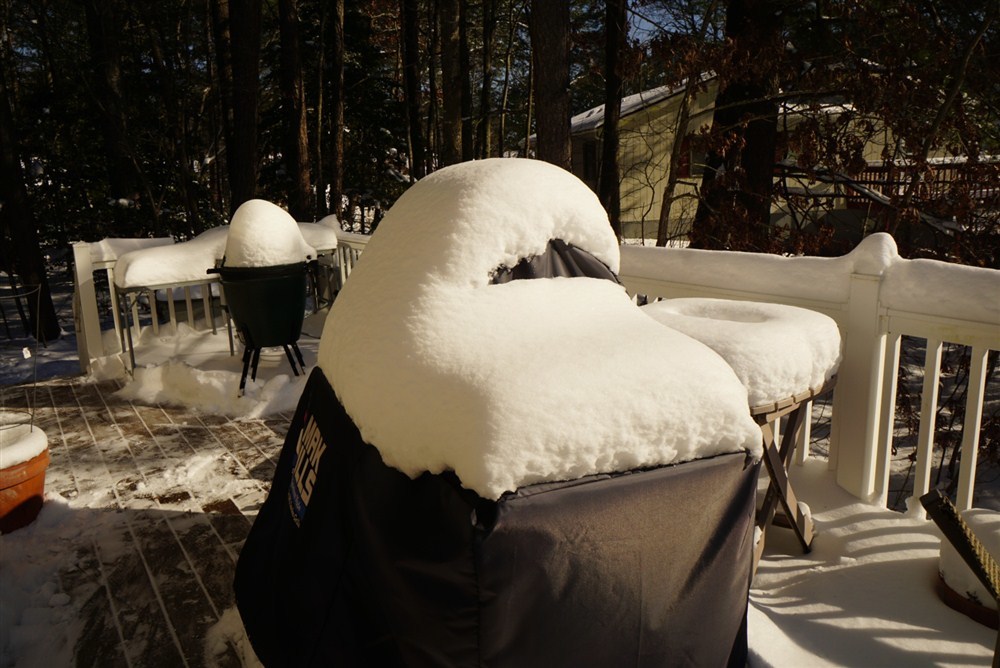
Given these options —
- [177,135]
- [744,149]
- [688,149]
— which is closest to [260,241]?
[688,149]

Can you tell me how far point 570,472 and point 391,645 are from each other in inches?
23.7

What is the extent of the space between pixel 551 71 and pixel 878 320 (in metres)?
5.17

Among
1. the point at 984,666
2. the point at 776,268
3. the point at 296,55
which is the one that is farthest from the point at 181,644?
the point at 296,55

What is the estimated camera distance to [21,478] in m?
3.13

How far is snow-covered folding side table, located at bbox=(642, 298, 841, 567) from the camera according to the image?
2.11 meters

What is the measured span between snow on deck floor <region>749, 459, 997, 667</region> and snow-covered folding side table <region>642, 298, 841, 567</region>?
0.14 meters

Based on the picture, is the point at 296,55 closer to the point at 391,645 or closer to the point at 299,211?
the point at 299,211

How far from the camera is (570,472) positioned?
1354 mm

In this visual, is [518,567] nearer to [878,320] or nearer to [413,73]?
[878,320]

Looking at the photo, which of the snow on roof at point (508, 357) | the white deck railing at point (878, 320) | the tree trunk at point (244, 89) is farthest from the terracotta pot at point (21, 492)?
the tree trunk at point (244, 89)

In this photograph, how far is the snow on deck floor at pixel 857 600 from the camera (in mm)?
2088

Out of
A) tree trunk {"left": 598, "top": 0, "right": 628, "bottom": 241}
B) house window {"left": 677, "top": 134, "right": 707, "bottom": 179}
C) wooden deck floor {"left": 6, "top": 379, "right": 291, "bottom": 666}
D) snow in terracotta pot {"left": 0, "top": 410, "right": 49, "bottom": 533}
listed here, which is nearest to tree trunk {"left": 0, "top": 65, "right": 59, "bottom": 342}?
wooden deck floor {"left": 6, "top": 379, "right": 291, "bottom": 666}

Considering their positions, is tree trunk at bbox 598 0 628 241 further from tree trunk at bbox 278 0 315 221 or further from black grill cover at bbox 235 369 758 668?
black grill cover at bbox 235 369 758 668

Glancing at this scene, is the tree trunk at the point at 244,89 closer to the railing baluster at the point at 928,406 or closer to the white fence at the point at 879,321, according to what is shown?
the white fence at the point at 879,321
